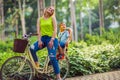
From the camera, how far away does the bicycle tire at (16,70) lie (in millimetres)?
8422

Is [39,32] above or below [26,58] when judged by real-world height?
above

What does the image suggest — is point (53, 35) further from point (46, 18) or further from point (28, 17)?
point (28, 17)

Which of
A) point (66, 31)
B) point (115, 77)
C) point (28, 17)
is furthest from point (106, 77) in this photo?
point (28, 17)

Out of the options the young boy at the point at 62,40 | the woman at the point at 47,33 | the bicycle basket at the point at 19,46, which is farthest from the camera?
the young boy at the point at 62,40

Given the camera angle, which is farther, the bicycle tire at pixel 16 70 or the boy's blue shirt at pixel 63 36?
the boy's blue shirt at pixel 63 36

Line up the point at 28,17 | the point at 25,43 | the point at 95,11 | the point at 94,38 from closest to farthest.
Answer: the point at 25,43, the point at 94,38, the point at 28,17, the point at 95,11

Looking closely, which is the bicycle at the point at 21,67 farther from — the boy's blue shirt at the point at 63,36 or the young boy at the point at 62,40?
the boy's blue shirt at the point at 63,36

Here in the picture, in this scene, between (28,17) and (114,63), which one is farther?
(28,17)

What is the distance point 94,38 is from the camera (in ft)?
71.7

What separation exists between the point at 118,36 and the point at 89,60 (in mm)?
6681

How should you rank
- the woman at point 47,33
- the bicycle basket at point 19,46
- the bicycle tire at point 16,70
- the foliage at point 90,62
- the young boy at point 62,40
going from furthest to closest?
the foliage at point 90,62 < the young boy at point 62,40 < the woman at point 47,33 < the bicycle tire at point 16,70 < the bicycle basket at point 19,46

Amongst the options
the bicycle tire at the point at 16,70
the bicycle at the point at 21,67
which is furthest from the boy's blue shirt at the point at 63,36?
the bicycle tire at the point at 16,70

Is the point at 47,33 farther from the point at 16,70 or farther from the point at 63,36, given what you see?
the point at 63,36

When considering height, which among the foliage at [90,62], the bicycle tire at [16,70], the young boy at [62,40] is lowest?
the foliage at [90,62]
